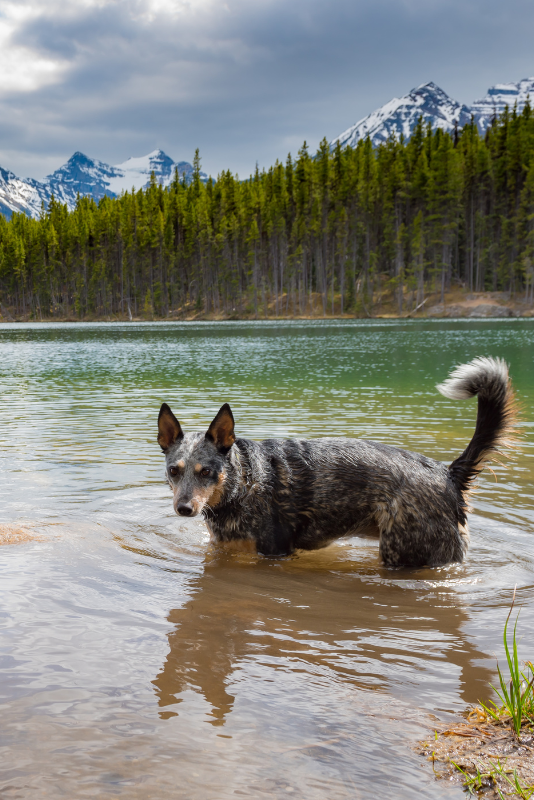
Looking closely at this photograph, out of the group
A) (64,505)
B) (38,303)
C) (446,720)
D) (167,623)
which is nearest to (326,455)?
(167,623)

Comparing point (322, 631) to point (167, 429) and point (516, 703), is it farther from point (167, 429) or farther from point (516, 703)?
point (167, 429)

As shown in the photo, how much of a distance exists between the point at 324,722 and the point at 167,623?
1.82m

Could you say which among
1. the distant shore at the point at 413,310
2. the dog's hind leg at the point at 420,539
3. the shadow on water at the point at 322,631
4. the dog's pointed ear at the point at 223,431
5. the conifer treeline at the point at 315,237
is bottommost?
the shadow on water at the point at 322,631

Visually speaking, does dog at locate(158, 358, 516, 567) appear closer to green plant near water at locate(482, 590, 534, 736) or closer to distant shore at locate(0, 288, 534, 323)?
green plant near water at locate(482, 590, 534, 736)

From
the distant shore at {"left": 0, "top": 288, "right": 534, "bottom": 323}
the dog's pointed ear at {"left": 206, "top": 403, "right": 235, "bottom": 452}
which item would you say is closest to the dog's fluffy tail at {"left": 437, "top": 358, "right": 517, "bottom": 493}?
the dog's pointed ear at {"left": 206, "top": 403, "right": 235, "bottom": 452}

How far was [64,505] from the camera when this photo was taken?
845cm

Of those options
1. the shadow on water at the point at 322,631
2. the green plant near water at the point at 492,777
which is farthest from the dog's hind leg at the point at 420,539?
the green plant near water at the point at 492,777

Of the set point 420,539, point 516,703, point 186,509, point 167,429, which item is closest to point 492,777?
point 516,703

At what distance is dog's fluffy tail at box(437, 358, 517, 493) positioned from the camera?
5.89m

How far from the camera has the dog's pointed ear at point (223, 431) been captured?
6.39m

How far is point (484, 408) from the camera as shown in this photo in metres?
6.04

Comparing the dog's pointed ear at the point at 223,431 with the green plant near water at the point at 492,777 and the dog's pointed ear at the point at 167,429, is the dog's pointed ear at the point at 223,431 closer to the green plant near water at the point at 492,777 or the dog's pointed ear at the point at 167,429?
the dog's pointed ear at the point at 167,429

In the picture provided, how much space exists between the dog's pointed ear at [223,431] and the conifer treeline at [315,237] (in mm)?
90725

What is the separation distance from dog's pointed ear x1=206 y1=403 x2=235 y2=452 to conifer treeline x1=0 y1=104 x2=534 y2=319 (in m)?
90.7
